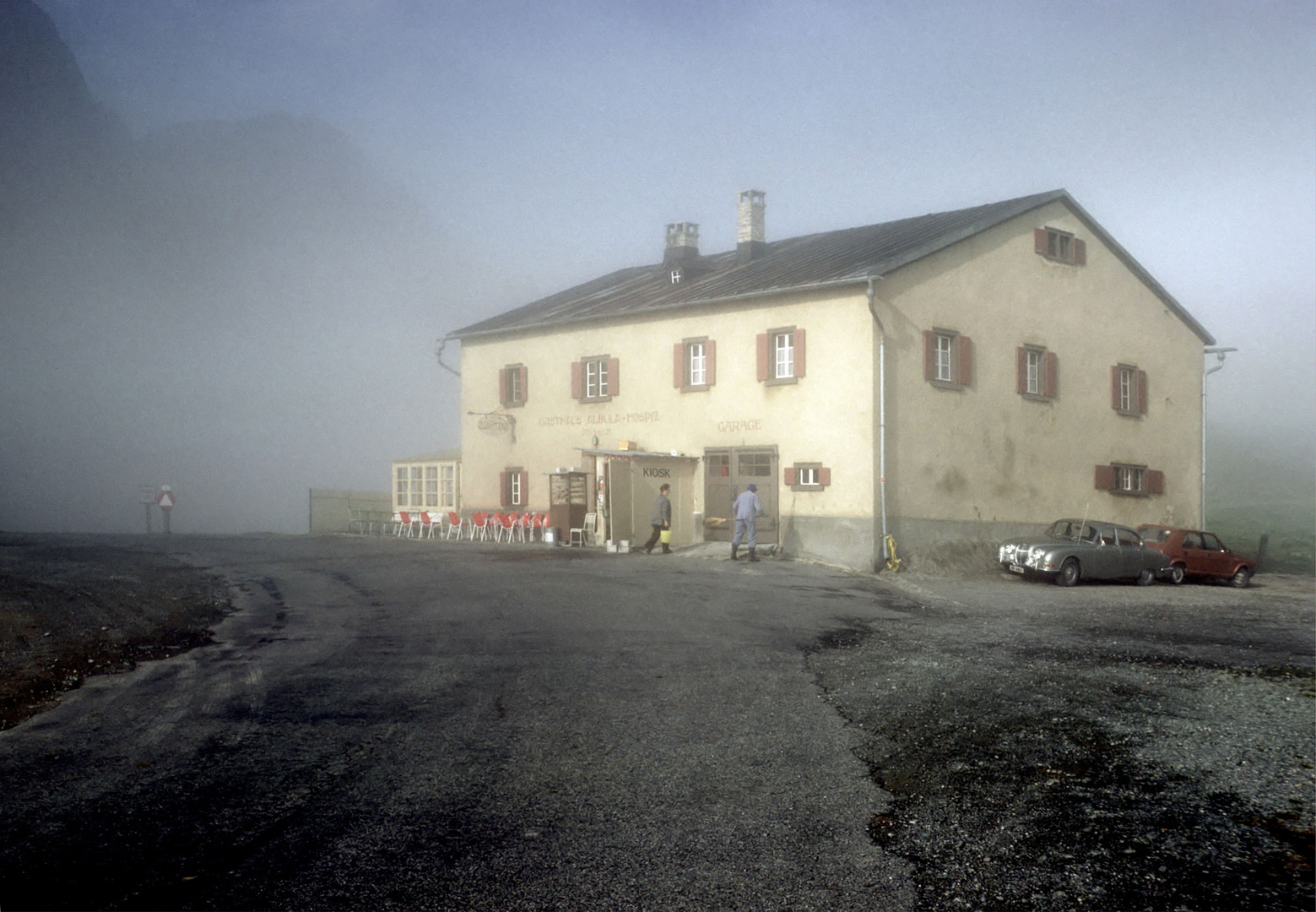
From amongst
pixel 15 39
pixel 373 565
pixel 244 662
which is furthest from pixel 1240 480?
pixel 15 39

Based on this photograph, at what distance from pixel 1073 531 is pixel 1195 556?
2879 mm

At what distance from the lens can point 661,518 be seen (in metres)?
23.4

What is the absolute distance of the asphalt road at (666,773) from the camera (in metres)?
4.16

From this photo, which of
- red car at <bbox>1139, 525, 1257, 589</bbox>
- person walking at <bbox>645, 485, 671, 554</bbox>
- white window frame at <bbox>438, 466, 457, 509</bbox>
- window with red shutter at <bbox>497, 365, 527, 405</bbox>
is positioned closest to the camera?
red car at <bbox>1139, 525, 1257, 589</bbox>

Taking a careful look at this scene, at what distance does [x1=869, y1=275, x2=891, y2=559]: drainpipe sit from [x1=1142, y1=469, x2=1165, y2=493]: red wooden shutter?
10.2 metres

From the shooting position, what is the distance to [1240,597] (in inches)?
717

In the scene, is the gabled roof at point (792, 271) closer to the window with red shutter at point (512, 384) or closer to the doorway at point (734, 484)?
the window with red shutter at point (512, 384)

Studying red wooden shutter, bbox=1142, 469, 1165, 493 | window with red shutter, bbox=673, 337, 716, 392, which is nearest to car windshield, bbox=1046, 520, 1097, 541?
red wooden shutter, bbox=1142, 469, 1165, 493

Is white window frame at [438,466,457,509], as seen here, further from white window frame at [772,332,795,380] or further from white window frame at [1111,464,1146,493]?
white window frame at [1111,464,1146,493]

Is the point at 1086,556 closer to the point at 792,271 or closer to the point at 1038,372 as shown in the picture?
the point at 1038,372

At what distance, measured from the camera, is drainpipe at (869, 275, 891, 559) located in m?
21.5

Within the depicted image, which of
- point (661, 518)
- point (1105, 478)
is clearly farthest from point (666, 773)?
point (1105, 478)

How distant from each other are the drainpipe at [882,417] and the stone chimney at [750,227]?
26.6 ft

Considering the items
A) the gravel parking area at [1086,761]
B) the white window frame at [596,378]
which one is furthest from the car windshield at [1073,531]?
the white window frame at [596,378]
